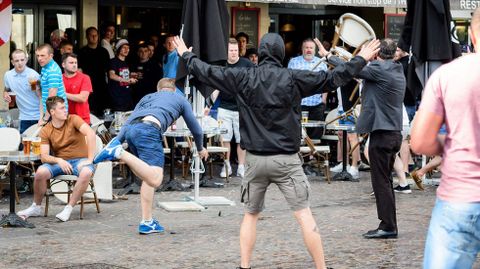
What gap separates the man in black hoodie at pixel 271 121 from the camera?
756 cm

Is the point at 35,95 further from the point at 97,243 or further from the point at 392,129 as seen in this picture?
the point at 392,129

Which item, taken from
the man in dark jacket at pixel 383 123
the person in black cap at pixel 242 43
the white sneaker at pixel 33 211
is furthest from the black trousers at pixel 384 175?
the person in black cap at pixel 242 43

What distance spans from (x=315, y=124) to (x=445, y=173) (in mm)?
9756

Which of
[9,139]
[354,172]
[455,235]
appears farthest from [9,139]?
[455,235]

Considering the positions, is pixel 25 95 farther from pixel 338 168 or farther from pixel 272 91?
pixel 272 91

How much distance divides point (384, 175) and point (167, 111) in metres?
2.23

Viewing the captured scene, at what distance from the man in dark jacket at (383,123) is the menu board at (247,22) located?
320 inches

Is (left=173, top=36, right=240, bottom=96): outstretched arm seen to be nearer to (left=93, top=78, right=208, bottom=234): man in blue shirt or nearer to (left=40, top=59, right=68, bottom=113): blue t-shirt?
(left=93, top=78, right=208, bottom=234): man in blue shirt

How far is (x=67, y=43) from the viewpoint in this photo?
1509 cm

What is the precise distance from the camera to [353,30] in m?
12.9

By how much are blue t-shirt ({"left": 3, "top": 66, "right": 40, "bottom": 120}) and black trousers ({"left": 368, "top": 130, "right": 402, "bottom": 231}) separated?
17.0 ft

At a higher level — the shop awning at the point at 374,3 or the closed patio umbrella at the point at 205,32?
the shop awning at the point at 374,3

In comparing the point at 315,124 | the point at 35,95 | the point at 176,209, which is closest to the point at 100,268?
the point at 176,209

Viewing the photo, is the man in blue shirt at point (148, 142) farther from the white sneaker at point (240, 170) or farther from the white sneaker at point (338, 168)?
the white sneaker at point (338, 168)
